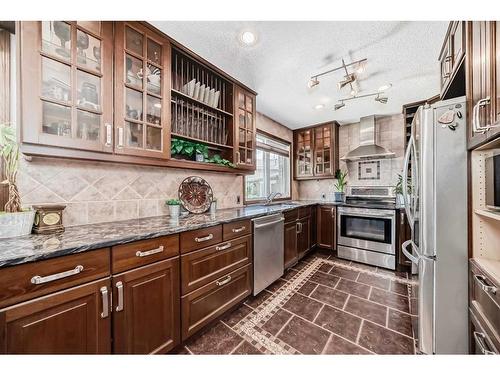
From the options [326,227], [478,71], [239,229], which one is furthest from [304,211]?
[478,71]

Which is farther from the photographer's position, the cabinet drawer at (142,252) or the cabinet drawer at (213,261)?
the cabinet drawer at (213,261)

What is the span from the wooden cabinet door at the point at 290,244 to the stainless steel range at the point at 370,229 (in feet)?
3.03

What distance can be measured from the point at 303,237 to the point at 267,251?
1107 millimetres

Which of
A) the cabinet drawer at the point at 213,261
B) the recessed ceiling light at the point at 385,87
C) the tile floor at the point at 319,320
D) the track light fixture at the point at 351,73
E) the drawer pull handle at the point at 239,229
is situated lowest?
the tile floor at the point at 319,320

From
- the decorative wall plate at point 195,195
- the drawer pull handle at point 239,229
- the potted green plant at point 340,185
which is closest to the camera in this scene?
the drawer pull handle at point 239,229

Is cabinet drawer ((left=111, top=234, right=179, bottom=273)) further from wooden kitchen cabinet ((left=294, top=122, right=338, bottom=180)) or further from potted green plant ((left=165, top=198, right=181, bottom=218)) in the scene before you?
wooden kitchen cabinet ((left=294, top=122, right=338, bottom=180))

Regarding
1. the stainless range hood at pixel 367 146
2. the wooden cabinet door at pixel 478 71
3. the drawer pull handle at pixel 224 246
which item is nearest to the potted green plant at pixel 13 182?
the drawer pull handle at pixel 224 246

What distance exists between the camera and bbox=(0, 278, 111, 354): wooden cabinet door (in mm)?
762

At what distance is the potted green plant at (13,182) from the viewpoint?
107 centimetres

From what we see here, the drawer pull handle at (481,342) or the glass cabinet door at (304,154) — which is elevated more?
the glass cabinet door at (304,154)

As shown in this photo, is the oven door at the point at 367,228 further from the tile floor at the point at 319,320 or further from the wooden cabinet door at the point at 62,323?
the wooden cabinet door at the point at 62,323

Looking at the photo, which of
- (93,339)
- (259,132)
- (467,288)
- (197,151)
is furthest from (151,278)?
(259,132)

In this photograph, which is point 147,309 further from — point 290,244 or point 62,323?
point 290,244
